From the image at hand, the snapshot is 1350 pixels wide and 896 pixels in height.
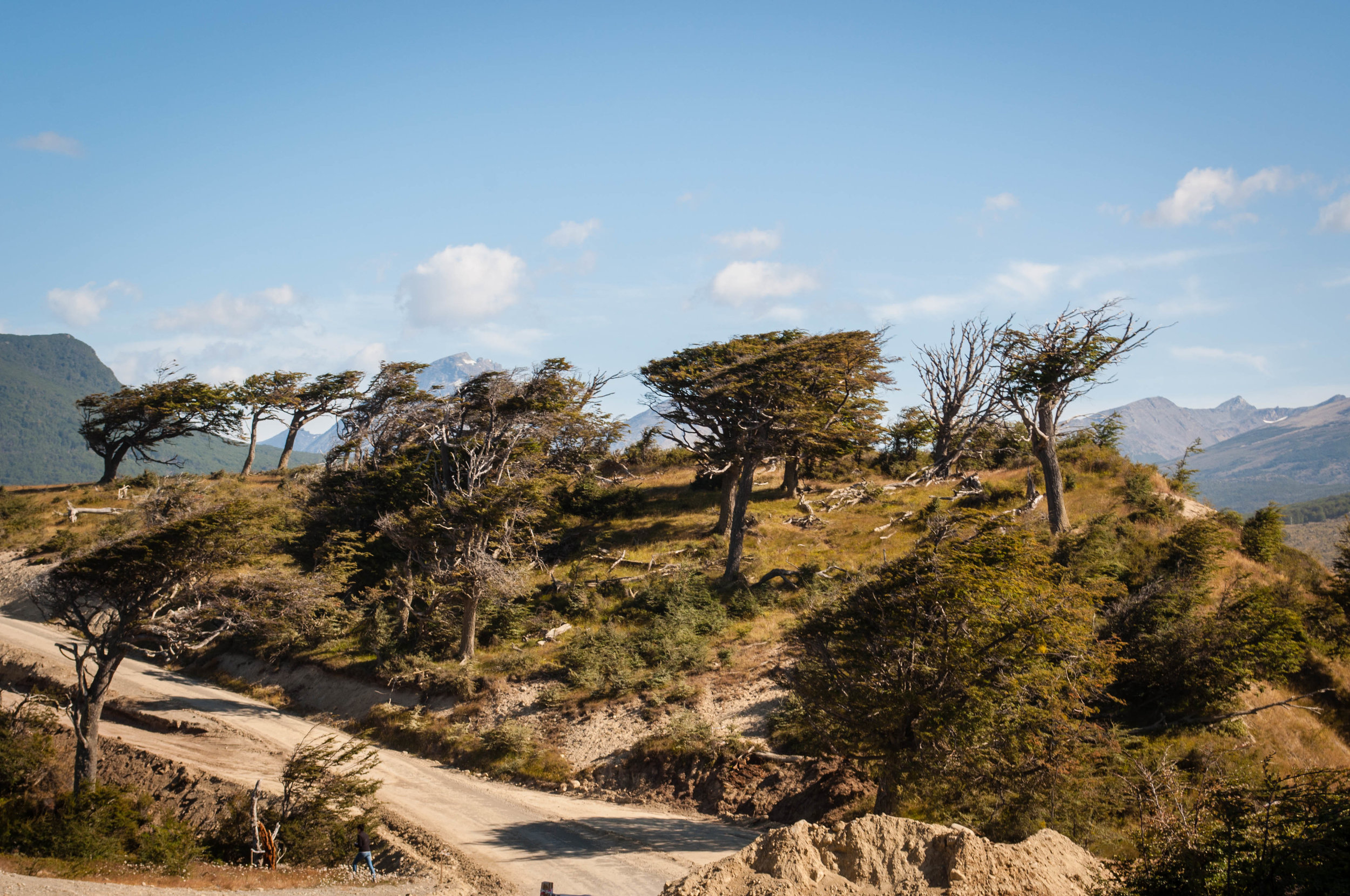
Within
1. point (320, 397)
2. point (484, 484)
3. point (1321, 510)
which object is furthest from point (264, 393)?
point (1321, 510)

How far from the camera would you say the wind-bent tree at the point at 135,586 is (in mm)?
18391

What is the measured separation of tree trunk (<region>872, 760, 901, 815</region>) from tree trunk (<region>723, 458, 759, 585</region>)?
1569 centimetres

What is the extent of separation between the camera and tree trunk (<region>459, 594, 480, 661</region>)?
27406 millimetres

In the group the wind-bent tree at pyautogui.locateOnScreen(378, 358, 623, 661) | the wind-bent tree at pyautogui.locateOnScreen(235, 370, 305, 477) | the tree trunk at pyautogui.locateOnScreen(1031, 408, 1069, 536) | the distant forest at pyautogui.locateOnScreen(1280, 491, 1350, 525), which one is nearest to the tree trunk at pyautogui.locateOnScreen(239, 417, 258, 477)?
the wind-bent tree at pyautogui.locateOnScreen(235, 370, 305, 477)

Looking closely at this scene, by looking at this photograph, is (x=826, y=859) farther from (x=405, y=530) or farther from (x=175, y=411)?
(x=175, y=411)

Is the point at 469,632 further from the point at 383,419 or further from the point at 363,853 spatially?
the point at 383,419

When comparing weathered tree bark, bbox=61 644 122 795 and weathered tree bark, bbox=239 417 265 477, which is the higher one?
weathered tree bark, bbox=239 417 265 477

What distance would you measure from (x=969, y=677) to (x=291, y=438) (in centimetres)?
6237

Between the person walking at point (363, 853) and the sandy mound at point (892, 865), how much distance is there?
27.8 ft

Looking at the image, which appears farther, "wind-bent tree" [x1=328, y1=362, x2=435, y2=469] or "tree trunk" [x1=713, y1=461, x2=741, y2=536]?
"wind-bent tree" [x1=328, y1=362, x2=435, y2=469]

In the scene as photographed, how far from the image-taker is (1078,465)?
35781 millimetres

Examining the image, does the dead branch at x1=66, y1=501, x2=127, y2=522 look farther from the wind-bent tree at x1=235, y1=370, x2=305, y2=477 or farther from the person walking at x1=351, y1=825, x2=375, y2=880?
the person walking at x1=351, y1=825, x2=375, y2=880

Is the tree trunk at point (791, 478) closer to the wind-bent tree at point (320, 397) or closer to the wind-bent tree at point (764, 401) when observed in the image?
the wind-bent tree at point (764, 401)

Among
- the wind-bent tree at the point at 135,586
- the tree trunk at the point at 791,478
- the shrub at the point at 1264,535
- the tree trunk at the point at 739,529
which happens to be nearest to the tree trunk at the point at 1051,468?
the shrub at the point at 1264,535
